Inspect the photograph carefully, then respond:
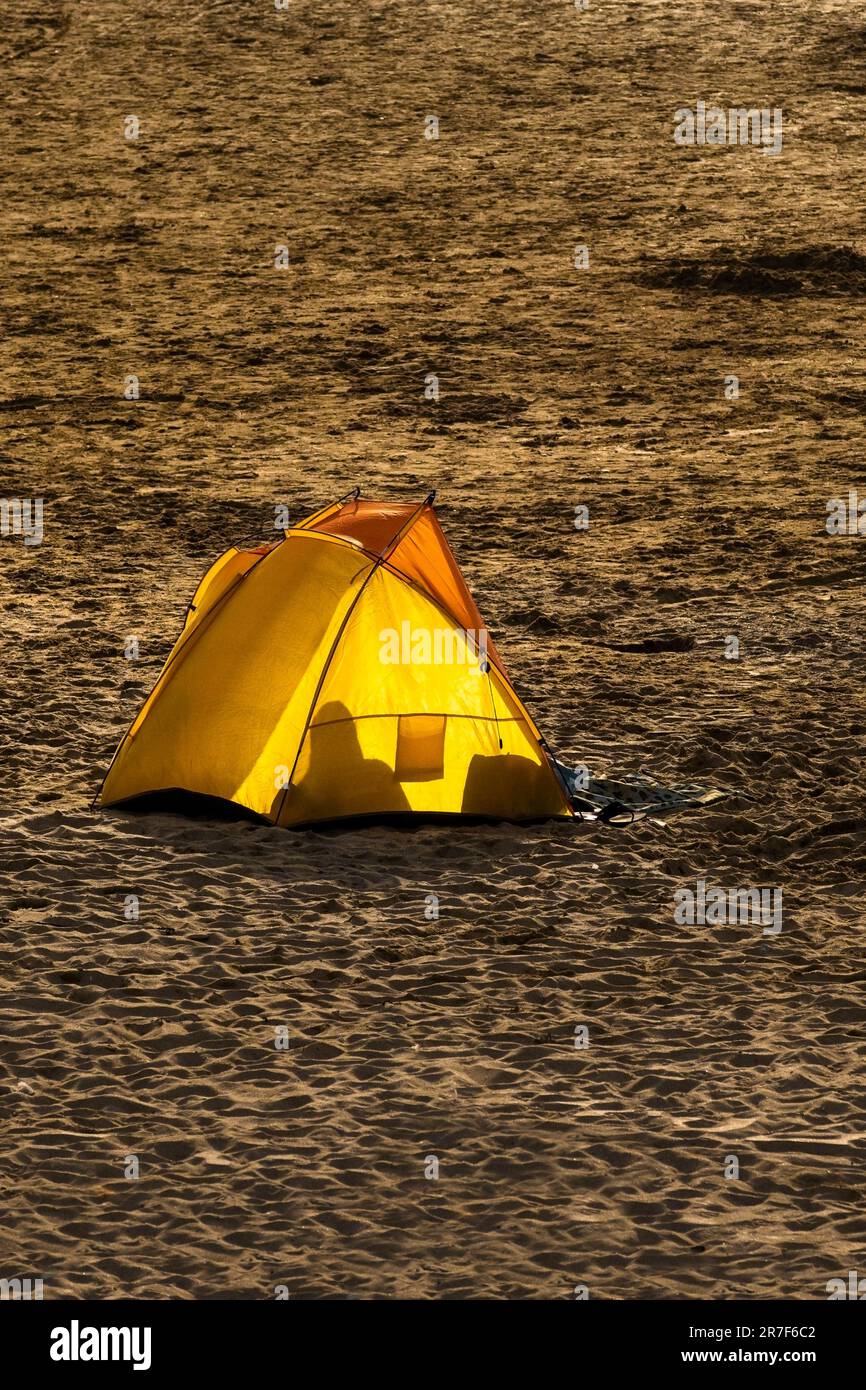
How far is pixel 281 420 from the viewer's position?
14.2 m

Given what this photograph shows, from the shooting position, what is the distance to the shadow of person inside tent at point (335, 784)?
8266 millimetres

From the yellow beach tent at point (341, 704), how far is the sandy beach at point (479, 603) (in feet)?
0.63

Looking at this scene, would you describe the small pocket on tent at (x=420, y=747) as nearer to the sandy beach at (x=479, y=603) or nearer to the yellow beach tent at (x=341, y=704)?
the yellow beach tent at (x=341, y=704)

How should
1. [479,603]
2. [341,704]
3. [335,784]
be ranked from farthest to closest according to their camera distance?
[479,603] → [341,704] → [335,784]

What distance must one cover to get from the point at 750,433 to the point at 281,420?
3.23m

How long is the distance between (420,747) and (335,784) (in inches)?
15.0

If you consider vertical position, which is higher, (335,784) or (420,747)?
(420,747)

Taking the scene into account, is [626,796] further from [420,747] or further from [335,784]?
[335,784]

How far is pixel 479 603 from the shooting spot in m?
11.0

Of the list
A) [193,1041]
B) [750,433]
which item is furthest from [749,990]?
[750,433]

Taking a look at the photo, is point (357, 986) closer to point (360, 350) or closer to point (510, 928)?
point (510, 928)

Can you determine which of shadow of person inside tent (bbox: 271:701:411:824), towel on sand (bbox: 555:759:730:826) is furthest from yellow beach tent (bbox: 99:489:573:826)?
towel on sand (bbox: 555:759:730:826)

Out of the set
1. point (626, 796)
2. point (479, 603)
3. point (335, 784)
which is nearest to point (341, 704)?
point (335, 784)

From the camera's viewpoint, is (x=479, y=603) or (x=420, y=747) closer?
(x=420, y=747)
